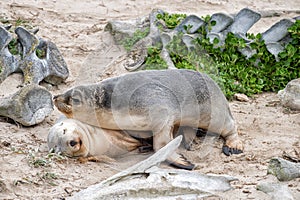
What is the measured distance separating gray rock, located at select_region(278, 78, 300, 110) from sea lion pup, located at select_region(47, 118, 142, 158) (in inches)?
62.4

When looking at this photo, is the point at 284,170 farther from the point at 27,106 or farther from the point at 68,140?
the point at 27,106

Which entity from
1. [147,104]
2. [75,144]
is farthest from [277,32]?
[75,144]

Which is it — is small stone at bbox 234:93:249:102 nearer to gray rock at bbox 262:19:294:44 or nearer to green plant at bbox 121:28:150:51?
gray rock at bbox 262:19:294:44

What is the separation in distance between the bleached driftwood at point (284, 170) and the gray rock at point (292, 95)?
1.80m

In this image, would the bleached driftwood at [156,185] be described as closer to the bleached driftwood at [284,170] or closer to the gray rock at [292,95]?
the bleached driftwood at [284,170]

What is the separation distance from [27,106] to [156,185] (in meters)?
1.70

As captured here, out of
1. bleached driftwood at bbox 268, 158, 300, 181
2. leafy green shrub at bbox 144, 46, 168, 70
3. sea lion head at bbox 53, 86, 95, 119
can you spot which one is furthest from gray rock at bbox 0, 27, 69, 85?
bleached driftwood at bbox 268, 158, 300, 181

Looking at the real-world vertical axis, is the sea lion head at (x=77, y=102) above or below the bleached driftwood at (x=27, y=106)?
above

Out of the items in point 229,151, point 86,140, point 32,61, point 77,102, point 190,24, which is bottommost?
point 229,151

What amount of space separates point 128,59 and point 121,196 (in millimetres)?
3067

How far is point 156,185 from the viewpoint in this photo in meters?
3.77

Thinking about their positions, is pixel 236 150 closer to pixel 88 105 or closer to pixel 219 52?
pixel 88 105

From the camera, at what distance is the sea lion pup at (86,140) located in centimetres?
454

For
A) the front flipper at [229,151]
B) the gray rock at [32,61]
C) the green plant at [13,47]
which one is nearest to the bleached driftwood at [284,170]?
the front flipper at [229,151]
